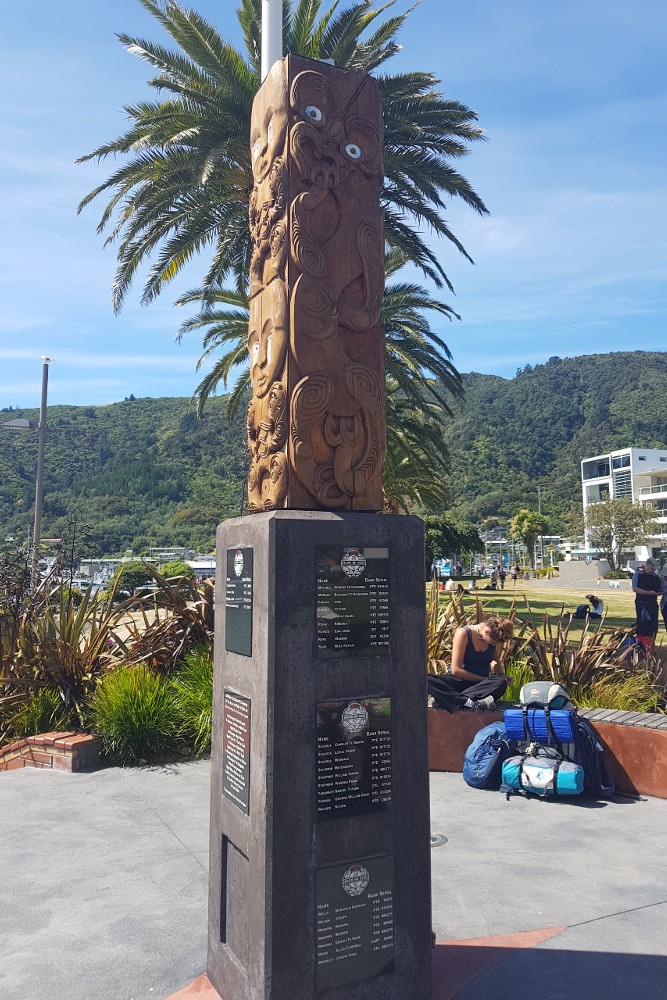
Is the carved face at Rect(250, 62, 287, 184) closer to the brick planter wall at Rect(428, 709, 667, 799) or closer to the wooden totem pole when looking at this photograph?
the wooden totem pole

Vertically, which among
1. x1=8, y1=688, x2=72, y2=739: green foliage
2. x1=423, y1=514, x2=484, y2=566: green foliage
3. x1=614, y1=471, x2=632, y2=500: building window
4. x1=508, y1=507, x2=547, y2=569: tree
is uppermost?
x1=614, y1=471, x2=632, y2=500: building window

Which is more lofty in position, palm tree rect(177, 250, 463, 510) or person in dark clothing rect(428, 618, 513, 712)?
palm tree rect(177, 250, 463, 510)

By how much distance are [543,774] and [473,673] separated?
1369mm

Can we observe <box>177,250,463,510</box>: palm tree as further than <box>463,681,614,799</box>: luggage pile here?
Yes

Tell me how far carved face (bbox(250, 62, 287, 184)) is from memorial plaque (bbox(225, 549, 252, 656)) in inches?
76.4

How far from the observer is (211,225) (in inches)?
547

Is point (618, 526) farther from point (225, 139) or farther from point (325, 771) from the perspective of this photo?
point (325, 771)

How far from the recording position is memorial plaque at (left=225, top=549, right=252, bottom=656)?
356cm

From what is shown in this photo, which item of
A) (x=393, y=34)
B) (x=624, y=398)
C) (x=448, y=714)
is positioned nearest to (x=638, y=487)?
(x=624, y=398)

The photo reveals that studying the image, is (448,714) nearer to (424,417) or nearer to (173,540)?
(424,417)

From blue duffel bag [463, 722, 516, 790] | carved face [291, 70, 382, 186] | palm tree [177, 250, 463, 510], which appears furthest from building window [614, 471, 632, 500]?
carved face [291, 70, 382, 186]

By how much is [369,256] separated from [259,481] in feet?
4.10

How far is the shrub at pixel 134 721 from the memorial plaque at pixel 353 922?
4.48 metres

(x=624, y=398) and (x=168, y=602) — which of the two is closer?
(x=168, y=602)
